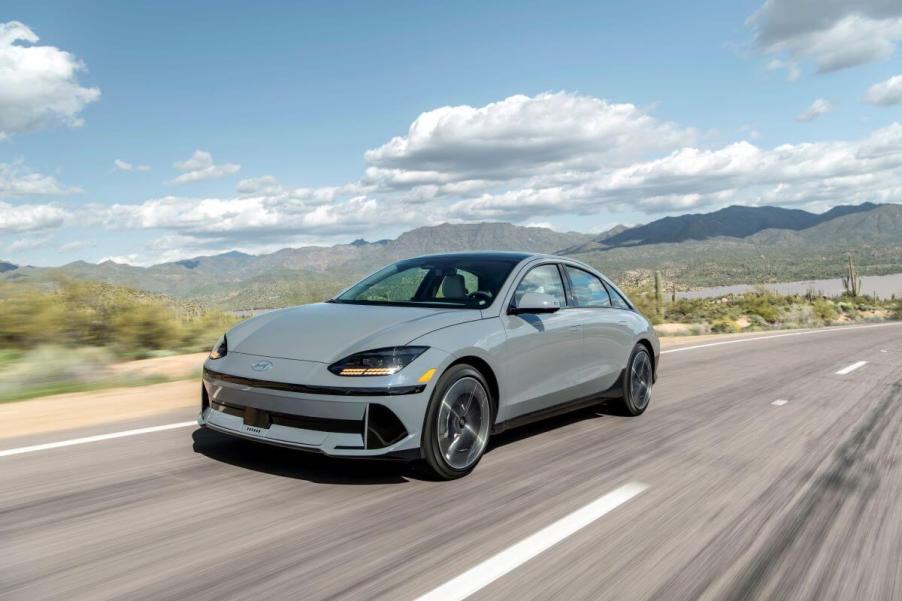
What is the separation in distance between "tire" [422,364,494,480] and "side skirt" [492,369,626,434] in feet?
0.76

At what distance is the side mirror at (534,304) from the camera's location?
209 inches

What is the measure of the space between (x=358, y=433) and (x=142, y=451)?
2.01 meters

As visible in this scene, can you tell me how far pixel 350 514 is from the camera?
4082mm

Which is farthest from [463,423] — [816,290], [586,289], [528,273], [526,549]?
[816,290]

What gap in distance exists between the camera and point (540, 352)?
222 inches

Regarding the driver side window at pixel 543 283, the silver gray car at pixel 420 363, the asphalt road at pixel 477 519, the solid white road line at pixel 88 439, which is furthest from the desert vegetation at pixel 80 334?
the driver side window at pixel 543 283

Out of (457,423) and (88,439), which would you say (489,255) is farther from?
(88,439)

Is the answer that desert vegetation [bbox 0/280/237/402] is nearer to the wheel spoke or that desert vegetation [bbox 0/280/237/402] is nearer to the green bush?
the green bush

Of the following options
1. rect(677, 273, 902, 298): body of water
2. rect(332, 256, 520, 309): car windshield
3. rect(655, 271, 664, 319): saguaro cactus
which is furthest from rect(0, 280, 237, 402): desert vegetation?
rect(677, 273, 902, 298): body of water

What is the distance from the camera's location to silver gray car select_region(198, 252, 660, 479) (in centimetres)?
434

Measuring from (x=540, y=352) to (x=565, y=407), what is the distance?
2.26 feet

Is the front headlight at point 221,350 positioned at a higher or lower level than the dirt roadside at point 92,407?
higher

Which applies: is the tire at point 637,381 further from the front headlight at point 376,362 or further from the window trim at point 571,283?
the front headlight at point 376,362

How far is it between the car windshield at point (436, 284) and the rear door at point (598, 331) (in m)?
0.87
